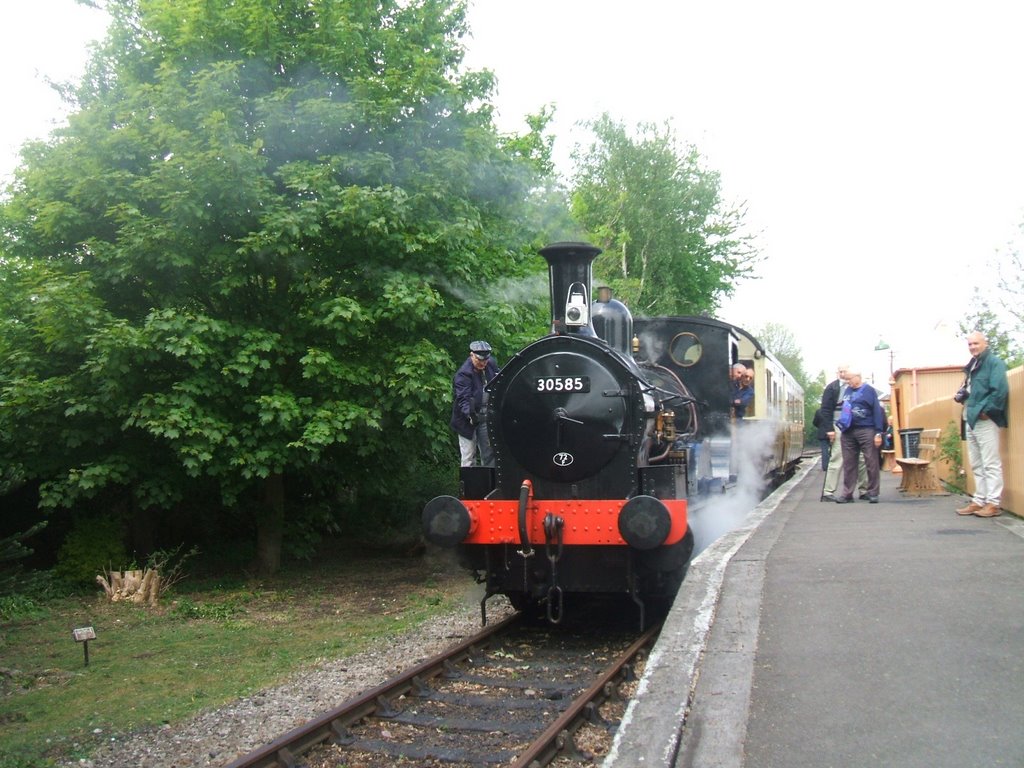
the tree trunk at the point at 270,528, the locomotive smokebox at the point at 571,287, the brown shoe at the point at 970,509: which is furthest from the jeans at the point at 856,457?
the tree trunk at the point at 270,528

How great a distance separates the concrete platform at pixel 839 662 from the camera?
3635 millimetres

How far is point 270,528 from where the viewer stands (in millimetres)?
12547

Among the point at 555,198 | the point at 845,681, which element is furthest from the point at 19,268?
the point at 845,681

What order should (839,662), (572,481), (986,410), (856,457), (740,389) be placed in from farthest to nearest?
(856,457), (740,389), (986,410), (572,481), (839,662)

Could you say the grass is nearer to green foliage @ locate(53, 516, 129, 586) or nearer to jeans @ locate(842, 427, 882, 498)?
green foliage @ locate(53, 516, 129, 586)

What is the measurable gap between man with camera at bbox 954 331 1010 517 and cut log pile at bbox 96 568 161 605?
886cm

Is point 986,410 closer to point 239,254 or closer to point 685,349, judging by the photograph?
point 685,349

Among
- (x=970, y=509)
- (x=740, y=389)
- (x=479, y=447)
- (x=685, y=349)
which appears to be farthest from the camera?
(x=740, y=389)

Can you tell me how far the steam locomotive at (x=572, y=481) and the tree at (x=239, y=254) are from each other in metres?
3.10

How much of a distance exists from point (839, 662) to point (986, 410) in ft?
16.3

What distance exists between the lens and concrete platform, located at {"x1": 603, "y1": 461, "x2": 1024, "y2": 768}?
3.63m

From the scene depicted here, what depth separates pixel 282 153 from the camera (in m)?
11.3

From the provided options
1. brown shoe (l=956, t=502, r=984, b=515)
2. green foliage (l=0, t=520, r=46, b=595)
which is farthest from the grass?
brown shoe (l=956, t=502, r=984, b=515)

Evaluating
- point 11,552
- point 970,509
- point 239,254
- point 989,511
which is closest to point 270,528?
point 239,254
